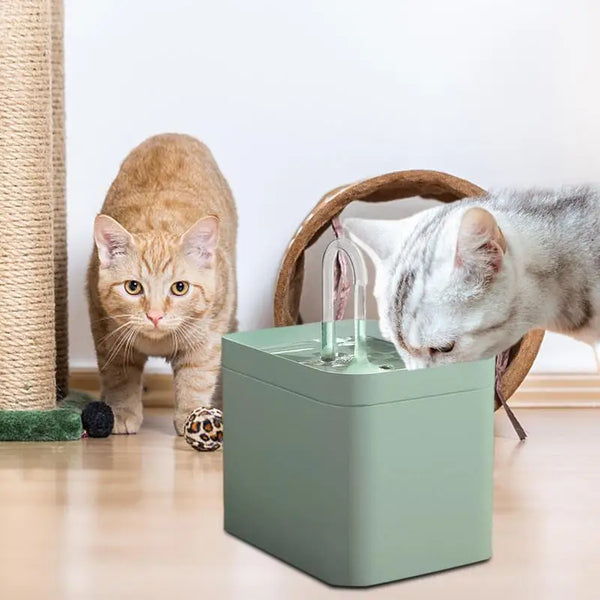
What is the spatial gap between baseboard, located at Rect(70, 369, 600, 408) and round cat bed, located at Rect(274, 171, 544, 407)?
313mm

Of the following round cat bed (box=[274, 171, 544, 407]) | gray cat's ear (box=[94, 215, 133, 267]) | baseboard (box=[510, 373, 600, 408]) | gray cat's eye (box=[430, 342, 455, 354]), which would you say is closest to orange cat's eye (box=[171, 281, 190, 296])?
gray cat's ear (box=[94, 215, 133, 267])

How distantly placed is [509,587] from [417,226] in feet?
1.80

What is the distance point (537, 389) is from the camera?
2744 millimetres

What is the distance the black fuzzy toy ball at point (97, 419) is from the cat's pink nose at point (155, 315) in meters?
0.25

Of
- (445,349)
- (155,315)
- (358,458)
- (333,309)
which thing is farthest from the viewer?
(155,315)

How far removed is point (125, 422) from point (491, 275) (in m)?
1.09

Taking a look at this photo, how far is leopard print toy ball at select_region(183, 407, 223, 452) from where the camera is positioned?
88.4 inches

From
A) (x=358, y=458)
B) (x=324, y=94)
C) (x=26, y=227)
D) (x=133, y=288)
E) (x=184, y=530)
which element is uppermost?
(x=324, y=94)

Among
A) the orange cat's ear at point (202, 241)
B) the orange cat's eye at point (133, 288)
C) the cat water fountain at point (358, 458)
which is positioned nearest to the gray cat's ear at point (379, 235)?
the cat water fountain at point (358, 458)

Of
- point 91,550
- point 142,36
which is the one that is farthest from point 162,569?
point 142,36

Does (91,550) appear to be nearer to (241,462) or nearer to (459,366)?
(241,462)

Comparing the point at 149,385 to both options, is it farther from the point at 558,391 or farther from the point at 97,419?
the point at 558,391

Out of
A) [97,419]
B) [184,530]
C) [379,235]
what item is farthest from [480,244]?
[97,419]

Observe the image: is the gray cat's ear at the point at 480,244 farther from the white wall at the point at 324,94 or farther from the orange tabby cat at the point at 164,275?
the white wall at the point at 324,94
